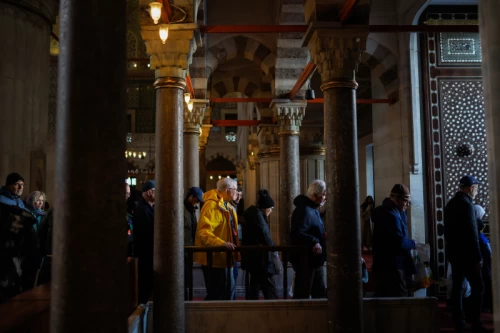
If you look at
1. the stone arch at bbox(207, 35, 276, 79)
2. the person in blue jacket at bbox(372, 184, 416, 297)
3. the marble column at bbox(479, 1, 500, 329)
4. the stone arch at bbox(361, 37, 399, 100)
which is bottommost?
the person in blue jacket at bbox(372, 184, 416, 297)

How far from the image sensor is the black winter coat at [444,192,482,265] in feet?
15.6

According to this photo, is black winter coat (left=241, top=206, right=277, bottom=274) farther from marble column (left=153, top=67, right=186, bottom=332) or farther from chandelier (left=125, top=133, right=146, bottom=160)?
chandelier (left=125, top=133, right=146, bottom=160)

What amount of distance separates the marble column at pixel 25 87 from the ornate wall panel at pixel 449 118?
5.80 metres

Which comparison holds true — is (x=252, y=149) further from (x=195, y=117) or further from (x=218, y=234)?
(x=218, y=234)

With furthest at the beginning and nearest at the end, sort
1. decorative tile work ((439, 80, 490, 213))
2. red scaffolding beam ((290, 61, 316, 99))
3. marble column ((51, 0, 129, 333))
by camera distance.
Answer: decorative tile work ((439, 80, 490, 213)) → red scaffolding beam ((290, 61, 316, 99)) → marble column ((51, 0, 129, 333))

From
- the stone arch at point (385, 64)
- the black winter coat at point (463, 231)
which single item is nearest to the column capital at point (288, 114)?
the stone arch at point (385, 64)

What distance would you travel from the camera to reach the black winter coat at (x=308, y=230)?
15.5ft

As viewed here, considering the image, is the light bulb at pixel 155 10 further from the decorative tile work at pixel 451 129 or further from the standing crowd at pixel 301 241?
the decorative tile work at pixel 451 129

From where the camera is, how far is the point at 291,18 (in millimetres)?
7695

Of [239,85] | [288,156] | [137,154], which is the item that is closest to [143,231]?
[288,156]

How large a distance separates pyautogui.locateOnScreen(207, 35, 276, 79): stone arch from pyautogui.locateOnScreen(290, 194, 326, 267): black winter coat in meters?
4.85

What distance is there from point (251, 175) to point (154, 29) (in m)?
13.5

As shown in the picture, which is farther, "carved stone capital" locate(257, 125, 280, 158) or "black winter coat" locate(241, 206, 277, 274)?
"carved stone capital" locate(257, 125, 280, 158)

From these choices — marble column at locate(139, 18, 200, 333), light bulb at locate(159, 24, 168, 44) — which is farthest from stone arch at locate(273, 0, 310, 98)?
light bulb at locate(159, 24, 168, 44)
